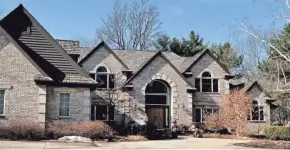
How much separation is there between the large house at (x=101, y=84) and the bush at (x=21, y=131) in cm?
122

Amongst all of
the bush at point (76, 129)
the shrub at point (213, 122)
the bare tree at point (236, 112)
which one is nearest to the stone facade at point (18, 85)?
the bush at point (76, 129)

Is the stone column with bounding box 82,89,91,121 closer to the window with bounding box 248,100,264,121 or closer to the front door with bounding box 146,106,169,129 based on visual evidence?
the front door with bounding box 146,106,169,129

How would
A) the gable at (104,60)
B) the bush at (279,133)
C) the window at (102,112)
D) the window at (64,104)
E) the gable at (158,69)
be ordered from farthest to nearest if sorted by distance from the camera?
the gable at (104,60)
the gable at (158,69)
the window at (102,112)
the bush at (279,133)
the window at (64,104)

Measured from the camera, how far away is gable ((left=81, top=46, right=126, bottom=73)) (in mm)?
33938

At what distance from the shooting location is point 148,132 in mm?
29172

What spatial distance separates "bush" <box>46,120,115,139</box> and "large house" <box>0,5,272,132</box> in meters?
0.98

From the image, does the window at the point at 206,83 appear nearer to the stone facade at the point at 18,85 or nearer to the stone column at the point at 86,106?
the stone column at the point at 86,106

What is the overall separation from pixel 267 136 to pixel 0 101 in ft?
60.6

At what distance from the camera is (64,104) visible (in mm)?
25594

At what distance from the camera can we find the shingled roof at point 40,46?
2630 cm

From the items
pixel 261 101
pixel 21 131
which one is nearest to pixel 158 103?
pixel 261 101

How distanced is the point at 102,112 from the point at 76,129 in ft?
30.8

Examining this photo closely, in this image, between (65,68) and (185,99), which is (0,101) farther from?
(185,99)

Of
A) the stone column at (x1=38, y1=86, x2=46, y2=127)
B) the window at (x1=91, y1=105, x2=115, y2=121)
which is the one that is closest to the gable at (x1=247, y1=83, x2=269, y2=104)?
the window at (x1=91, y1=105, x2=115, y2=121)
